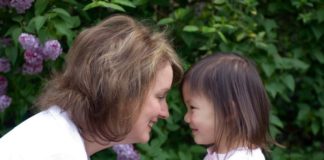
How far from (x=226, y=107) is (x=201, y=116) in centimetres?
8

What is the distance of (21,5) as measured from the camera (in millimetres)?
2723

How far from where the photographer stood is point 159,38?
209 centimetres

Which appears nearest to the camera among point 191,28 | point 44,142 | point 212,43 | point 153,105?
point 44,142

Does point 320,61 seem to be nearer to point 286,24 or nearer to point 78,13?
point 286,24

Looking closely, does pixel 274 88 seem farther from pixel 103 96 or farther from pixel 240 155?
pixel 103 96

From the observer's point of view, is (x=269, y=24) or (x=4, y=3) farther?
(x=269, y=24)

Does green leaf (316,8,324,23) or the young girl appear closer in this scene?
the young girl

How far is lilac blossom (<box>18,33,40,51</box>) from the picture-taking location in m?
2.62

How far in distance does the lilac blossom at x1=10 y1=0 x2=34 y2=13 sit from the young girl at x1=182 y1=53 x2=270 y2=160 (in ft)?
2.55

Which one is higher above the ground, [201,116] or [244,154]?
[201,116]

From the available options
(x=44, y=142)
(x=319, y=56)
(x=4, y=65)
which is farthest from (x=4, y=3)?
(x=319, y=56)

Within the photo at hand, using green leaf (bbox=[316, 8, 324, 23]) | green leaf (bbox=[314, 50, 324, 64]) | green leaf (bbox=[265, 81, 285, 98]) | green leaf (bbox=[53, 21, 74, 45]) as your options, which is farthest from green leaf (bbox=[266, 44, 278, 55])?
green leaf (bbox=[53, 21, 74, 45])

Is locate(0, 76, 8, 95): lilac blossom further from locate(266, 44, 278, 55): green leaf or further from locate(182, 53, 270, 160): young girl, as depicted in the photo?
locate(266, 44, 278, 55): green leaf

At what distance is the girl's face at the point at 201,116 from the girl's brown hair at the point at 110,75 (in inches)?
7.8
